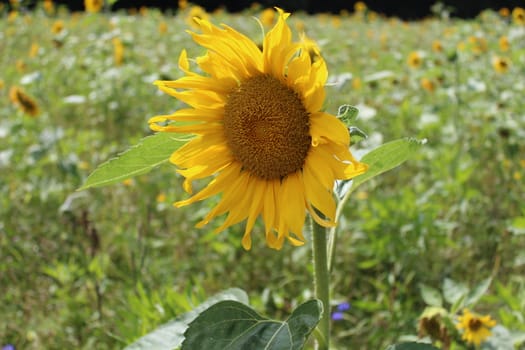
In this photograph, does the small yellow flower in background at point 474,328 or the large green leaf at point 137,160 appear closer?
the large green leaf at point 137,160

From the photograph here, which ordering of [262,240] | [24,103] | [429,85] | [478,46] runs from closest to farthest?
[262,240] → [24,103] → [429,85] → [478,46]

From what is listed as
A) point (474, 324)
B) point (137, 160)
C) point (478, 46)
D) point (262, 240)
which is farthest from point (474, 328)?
point (478, 46)

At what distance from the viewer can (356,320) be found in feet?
6.27

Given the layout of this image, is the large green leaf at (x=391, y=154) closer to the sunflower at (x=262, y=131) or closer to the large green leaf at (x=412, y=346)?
the sunflower at (x=262, y=131)

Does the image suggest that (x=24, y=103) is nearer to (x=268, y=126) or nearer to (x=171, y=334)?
(x=171, y=334)

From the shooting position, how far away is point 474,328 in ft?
4.47

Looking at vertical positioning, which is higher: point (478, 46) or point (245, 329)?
point (245, 329)

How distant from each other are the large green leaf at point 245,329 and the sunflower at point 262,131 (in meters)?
0.10

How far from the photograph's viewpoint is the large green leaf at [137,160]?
875 mm

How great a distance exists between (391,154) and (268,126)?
0.62 feet

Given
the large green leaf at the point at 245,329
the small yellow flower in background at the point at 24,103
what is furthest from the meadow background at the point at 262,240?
the large green leaf at the point at 245,329

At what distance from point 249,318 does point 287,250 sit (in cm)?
137

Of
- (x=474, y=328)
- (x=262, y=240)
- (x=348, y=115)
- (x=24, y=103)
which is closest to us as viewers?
(x=348, y=115)

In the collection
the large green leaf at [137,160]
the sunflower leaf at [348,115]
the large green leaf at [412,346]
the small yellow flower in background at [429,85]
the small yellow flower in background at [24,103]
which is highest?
the sunflower leaf at [348,115]
